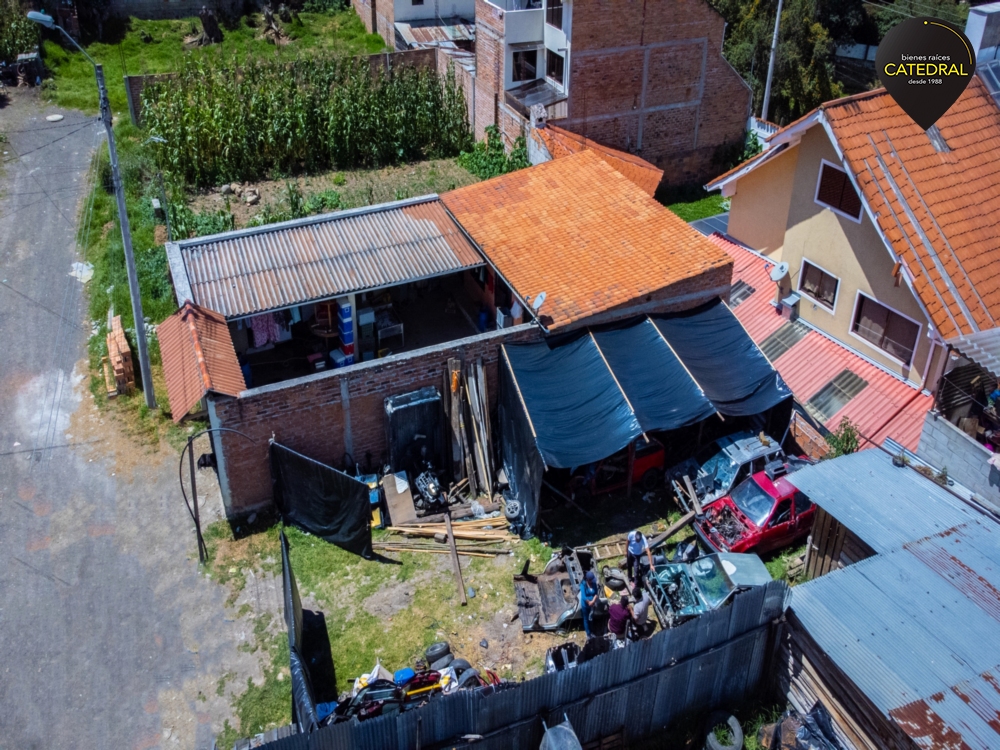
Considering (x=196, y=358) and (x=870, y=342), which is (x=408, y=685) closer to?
(x=196, y=358)

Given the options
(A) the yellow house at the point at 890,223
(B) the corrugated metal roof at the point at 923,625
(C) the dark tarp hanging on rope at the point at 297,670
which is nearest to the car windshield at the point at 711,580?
(B) the corrugated metal roof at the point at 923,625

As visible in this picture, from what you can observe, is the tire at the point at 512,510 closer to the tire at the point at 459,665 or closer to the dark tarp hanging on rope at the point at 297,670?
the tire at the point at 459,665

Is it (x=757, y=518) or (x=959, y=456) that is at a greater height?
(x=959, y=456)

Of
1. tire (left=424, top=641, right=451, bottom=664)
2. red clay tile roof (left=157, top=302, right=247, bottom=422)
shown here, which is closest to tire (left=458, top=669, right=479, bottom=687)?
tire (left=424, top=641, right=451, bottom=664)

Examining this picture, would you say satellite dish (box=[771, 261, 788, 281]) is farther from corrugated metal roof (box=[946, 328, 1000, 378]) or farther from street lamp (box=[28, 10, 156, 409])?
street lamp (box=[28, 10, 156, 409])

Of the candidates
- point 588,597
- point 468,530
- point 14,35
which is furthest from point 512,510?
point 14,35

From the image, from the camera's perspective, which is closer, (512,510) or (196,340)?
(196,340)

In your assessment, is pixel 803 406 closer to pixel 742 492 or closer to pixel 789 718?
pixel 742 492

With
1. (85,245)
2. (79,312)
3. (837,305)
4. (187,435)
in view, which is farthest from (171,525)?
(837,305)
